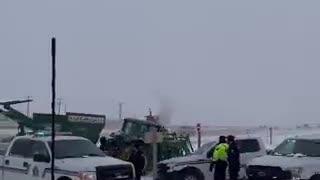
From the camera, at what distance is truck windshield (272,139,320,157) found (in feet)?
65.5

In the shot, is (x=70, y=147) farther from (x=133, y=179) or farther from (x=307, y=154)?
(x=307, y=154)

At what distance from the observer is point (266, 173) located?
64.1 ft

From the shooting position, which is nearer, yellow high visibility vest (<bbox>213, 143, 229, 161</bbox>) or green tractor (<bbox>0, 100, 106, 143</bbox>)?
yellow high visibility vest (<bbox>213, 143, 229, 161</bbox>)

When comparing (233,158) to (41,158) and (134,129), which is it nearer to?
(41,158)

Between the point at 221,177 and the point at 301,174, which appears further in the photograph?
the point at 221,177

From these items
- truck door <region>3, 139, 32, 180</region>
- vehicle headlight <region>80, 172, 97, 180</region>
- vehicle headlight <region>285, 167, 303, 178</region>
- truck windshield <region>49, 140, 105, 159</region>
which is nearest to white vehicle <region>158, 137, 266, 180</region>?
vehicle headlight <region>285, 167, 303, 178</region>

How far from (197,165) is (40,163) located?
6560mm

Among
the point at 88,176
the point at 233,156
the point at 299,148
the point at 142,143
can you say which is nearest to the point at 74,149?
the point at 88,176

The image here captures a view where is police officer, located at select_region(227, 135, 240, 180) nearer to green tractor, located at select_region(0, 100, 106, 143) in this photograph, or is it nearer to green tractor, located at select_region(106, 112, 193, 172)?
green tractor, located at select_region(106, 112, 193, 172)

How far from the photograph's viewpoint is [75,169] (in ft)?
54.0

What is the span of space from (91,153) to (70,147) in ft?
1.72

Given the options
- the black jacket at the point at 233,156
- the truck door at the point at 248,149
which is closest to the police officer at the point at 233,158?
the black jacket at the point at 233,156

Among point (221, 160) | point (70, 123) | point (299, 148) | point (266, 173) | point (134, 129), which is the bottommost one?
point (266, 173)

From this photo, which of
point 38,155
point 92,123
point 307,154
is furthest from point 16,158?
point 92,123
